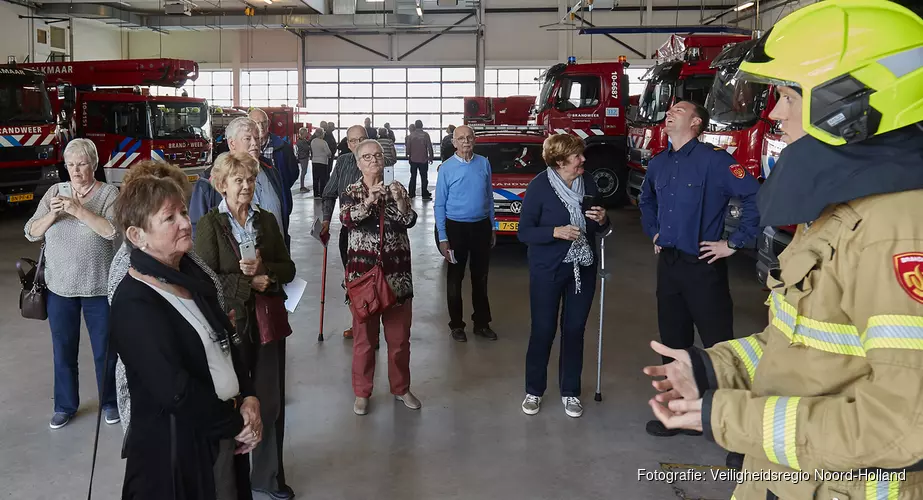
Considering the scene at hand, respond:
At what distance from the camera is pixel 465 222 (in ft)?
20.1

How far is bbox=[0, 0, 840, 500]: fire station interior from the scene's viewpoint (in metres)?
3.81

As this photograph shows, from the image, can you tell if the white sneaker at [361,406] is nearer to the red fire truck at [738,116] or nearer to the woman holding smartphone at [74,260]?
the woman holding smartphone at [74,260]

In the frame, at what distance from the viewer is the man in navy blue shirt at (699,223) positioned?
3930 millimetres

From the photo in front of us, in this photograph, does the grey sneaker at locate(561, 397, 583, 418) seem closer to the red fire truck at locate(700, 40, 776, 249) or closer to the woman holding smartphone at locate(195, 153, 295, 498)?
the woman holding smartphone at locate(195, 153, 295, 498)

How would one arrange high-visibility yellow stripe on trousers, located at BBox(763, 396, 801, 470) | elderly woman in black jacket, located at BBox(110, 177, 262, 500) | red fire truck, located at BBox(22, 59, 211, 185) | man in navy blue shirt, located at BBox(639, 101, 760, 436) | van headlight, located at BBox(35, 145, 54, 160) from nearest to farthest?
1. high-visibility yellow stripe on trousers, located at BBox(763, 396, 801, 470)
2. elderly woman in black jacket, located at BBox(110, 177, 262, 500)
3. man in navy blue shirt, located at BBox(639, 101, 760, 436)
4. van headlight, located at BBox(35, 145, 54, 160)
5. red fire truck, located at BBox(22, 59, 211, 185)

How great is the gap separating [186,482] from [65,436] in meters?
2.44

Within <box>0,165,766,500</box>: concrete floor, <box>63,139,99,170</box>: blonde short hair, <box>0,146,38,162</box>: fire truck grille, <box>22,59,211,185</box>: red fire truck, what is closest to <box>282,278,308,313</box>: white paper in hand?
<box>0,165,766,500</box>: concrete floor

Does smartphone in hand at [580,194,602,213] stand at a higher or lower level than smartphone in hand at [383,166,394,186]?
lower

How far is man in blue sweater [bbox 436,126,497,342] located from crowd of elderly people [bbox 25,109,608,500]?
4 cm

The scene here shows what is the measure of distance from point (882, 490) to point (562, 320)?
10.5 ft

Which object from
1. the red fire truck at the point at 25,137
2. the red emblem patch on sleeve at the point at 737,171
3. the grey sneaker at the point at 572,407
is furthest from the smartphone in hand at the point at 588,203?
the red fire truck at the point at 25,137

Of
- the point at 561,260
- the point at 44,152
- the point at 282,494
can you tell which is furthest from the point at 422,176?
the point at 282,494

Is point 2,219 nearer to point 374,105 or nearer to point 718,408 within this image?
point 718,408

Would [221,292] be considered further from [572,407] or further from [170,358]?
[572,407]
